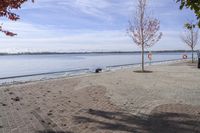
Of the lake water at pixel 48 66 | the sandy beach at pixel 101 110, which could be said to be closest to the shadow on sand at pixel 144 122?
the sandy beach at pixel 101 110

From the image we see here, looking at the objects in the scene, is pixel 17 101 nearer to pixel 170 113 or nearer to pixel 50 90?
pixel 50 90

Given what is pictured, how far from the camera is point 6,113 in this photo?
25.3 ft

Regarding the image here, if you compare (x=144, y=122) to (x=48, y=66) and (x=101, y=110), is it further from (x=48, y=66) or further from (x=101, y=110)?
(x=48, y=66)

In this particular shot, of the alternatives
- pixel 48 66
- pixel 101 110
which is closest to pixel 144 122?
pixel 101 110

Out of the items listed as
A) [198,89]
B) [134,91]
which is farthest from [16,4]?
[198,89]

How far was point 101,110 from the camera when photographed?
8062 millimetres

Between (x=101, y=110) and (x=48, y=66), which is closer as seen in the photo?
(x=101, y=110)

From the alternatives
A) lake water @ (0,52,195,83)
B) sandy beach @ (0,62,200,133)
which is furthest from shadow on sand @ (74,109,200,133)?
lake water @ (0,52,195,83)

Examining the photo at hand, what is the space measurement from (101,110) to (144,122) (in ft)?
5.19

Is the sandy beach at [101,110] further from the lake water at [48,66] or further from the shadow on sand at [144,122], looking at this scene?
the lake water at [48,66]

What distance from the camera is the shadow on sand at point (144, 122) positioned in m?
6.29

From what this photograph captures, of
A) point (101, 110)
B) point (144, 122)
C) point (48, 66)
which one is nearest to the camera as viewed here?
point (144, 122)

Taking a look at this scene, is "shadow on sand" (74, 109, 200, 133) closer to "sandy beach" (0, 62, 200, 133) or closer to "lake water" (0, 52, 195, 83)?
"sandy beach" (0, 62, 200, 133)

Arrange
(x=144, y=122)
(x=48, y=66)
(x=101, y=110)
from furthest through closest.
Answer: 1. (x=48, y=66)
2. (x=101, y=110)
3. (x=144, y=122)
